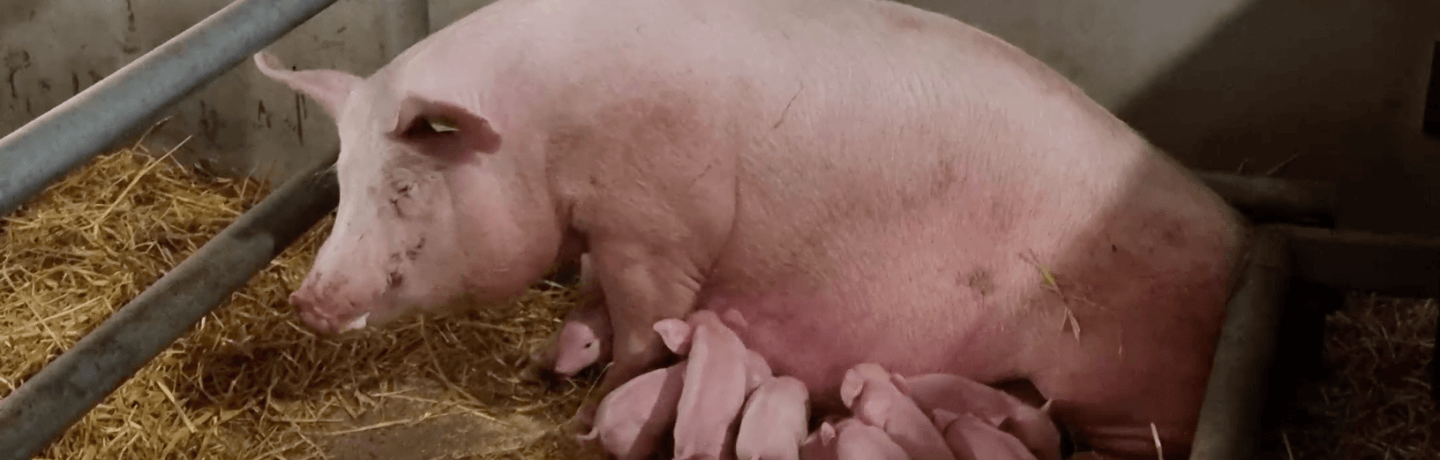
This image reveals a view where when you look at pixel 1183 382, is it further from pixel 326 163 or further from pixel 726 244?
pixel 326 163

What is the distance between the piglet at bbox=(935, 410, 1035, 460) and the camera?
62.9 inches

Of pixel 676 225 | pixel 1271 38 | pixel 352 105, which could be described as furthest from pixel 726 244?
pixel 1271 38

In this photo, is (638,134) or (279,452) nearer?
(638,134)

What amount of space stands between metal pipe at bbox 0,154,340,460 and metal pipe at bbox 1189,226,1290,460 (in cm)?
137

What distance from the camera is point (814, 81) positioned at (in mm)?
1744

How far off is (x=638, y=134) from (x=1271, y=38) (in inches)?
45.7

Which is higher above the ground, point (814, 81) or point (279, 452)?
point (814, 81)

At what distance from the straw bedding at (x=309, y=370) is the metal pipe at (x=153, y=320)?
1.03 feet

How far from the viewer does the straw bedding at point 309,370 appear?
190 centimetres

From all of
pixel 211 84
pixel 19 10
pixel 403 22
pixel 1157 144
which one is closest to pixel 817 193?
pixel 1157 144

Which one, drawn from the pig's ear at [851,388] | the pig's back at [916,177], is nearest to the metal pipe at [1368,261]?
the pig's back at [916,177]

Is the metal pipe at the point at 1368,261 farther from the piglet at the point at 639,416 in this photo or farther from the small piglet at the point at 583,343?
the small piglet at the point at 583,343

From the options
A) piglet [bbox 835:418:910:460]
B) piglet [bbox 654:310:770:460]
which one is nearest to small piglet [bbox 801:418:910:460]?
piglet [bbox 835:418:910:460]

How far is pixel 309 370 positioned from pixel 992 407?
1.23 meters
